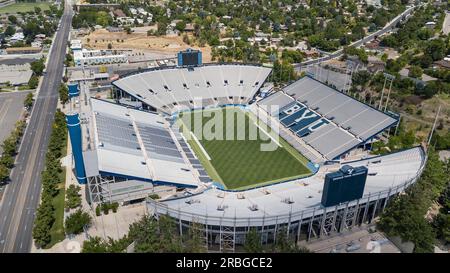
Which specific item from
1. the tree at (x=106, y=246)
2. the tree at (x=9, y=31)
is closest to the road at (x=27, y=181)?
the tree at (x=106, y=246)

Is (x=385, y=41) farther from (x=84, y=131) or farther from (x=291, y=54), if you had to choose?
(x=84, y=131)

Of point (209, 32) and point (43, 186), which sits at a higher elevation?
point (209, 32)

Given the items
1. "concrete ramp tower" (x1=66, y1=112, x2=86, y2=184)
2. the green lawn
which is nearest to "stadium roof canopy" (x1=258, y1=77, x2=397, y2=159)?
"concrete ramp tower" (x1=66, y1=112, x2=86, y2=184)

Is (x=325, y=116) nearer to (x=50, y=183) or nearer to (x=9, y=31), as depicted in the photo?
(x=50, y=183)

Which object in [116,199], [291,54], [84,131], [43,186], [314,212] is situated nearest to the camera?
[314,212]

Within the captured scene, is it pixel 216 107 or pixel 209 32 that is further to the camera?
pixel 209 32

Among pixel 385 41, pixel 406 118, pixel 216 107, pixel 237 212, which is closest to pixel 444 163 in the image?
pixel 406 118

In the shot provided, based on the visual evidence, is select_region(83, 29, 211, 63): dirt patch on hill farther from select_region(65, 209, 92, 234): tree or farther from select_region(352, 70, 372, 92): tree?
select_region(65, 209, 92, 234): tree

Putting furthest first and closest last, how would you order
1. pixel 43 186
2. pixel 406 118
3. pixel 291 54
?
pixel 291 54 < pixel 406 118 < pixel 43 186

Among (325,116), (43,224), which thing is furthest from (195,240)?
(325,116)
